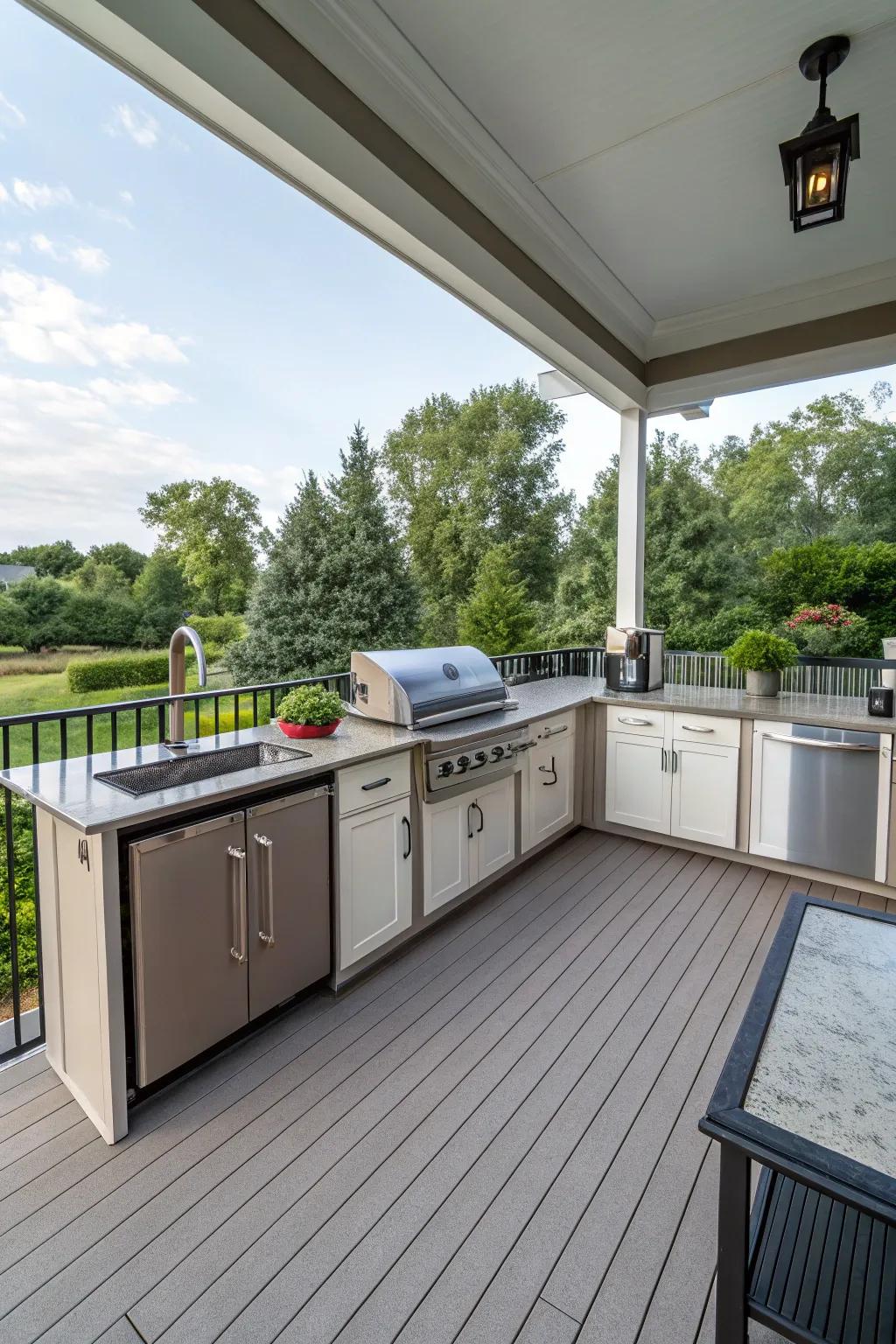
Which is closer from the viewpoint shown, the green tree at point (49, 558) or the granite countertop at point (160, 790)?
the granite countertop at point (160, 790)

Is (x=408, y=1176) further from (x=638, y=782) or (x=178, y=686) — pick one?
(x=638, y=782)

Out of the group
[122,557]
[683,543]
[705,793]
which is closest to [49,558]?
[122,557]

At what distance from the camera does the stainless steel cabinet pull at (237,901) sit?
1.85 metres

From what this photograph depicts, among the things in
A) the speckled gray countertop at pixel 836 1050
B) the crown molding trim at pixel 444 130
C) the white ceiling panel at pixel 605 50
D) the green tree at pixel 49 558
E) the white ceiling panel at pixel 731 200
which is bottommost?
the speckled gray countertop at pixel 836 1050

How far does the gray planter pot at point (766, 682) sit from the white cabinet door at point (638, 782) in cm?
68

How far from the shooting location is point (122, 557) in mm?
10523

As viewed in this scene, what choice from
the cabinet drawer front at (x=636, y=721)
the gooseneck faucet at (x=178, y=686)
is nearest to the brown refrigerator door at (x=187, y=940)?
the gooseneck faucet at (x=178, y=686)

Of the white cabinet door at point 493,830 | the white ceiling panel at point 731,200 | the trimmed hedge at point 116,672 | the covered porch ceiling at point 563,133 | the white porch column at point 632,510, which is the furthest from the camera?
the trimmed hedge at point 116,672

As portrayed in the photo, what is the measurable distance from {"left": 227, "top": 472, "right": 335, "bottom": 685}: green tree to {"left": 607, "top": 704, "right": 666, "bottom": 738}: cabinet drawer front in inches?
332

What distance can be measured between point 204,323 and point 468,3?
12798 mm

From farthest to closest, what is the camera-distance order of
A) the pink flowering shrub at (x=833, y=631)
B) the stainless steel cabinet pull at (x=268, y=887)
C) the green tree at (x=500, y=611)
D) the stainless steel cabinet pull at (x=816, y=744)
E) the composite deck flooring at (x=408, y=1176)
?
the green tree at (x=500, y=611)
the pink flowering shrub at (x=833, y=631)
the stainless steel cabinet pull at (x=816, y=744)
the stainless steel cabinet pull at (x=268, y=887)
the composite deck flooring at (x=408, y=1176)

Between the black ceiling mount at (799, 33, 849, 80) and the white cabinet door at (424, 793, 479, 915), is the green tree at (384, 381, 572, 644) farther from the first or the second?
the black ceiling mount at (799, 33, 849, 80)

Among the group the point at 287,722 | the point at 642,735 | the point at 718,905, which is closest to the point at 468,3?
the point at 287,722

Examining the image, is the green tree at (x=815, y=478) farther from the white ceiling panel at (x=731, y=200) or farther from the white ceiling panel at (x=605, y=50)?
the white ceiling panel at (x=605, y=50)
